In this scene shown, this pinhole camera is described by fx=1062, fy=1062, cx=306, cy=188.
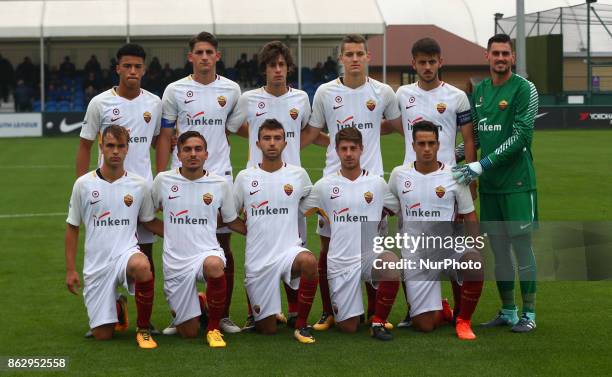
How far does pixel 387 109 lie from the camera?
7.89 meters

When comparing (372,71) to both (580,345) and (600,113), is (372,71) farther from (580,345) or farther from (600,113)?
(580,345)

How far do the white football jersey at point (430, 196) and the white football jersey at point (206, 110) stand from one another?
4.55 feet

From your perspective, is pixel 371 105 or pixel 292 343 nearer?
pixel 292 343

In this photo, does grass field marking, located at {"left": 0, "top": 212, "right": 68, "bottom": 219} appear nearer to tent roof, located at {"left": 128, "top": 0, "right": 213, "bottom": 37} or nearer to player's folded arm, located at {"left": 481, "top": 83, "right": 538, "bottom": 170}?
player's folded arm, located at {"left": 481, "top": 83, "right": 538, "bottom": 170}

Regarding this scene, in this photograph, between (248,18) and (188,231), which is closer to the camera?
(188,231)

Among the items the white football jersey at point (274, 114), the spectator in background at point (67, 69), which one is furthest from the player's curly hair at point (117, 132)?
the spectator in background at point (67, 69)

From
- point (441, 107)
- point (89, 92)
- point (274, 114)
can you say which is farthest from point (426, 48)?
point (89, 92)

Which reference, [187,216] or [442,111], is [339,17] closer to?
[442,111]

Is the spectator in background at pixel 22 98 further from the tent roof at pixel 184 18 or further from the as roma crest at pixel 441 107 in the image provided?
the as roma crest at pixel 441 107

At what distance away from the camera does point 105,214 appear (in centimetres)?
720

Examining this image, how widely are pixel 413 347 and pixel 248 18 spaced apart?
27.8 m

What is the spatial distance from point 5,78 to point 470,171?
3155 centimetres

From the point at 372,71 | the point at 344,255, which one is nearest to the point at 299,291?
the point at 344,255

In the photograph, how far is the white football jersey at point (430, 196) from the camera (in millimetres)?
7254
